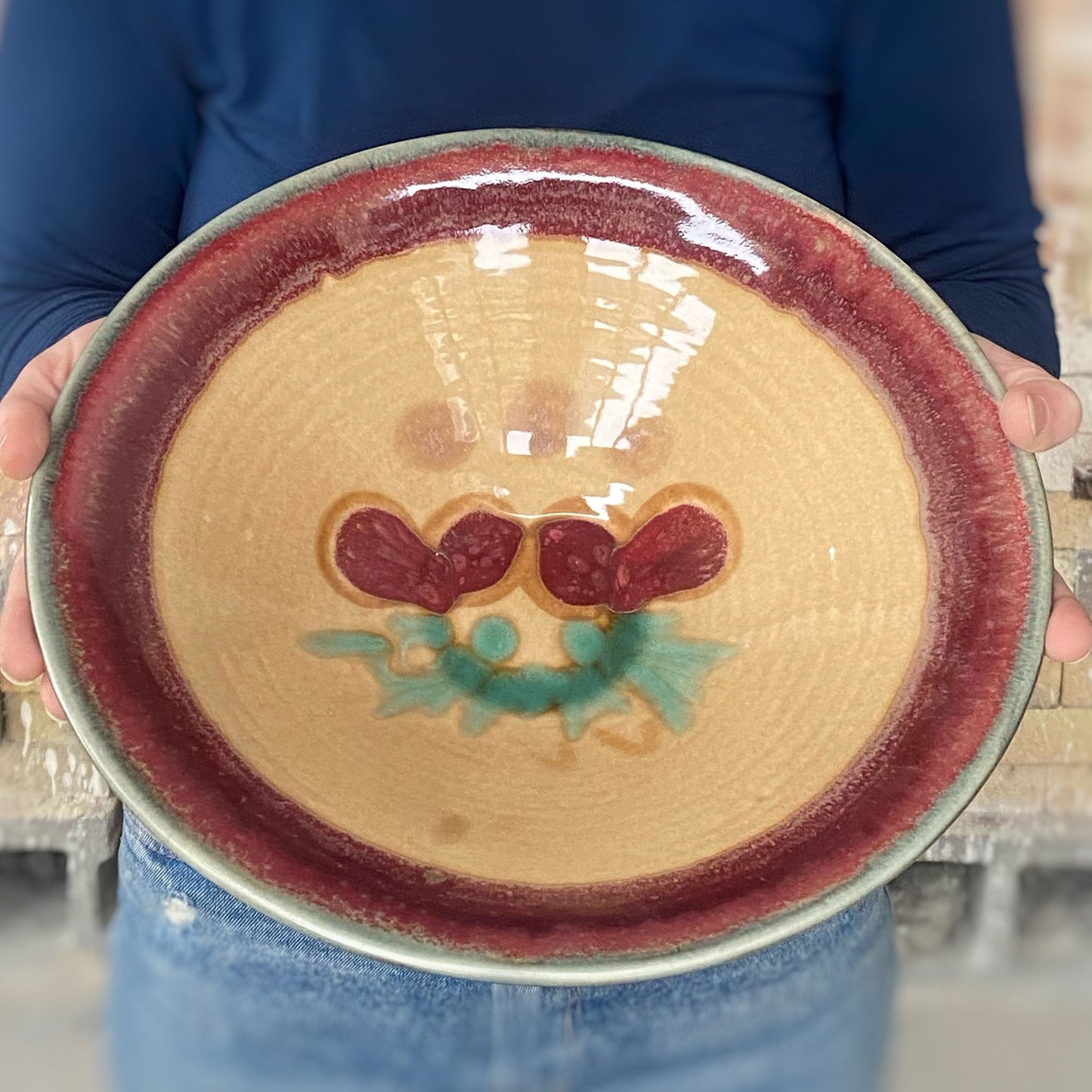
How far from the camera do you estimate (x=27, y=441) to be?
38 cm

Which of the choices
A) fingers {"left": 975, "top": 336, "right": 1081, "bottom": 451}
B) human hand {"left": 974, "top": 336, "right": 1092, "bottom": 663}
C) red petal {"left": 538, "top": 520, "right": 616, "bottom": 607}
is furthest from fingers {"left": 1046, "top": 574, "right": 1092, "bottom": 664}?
red petal {"left": 538, "top": 520, "right": 616, "bottom": 607}

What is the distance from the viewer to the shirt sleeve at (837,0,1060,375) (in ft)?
1.86

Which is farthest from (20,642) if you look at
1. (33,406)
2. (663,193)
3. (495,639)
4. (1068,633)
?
(1068,633)

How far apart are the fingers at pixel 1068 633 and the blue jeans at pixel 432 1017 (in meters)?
0.19

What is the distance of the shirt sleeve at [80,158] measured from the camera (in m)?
0.53

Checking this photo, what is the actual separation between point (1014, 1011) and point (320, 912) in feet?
3.52

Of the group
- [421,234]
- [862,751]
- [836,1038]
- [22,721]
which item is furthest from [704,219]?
[22,721]

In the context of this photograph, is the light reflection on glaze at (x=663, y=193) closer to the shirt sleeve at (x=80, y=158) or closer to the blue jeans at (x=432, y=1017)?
the shirt sleeve at (x=80, y=158)

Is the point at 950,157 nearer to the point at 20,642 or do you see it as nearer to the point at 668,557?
the point at 668,557

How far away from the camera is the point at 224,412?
1.35 ft

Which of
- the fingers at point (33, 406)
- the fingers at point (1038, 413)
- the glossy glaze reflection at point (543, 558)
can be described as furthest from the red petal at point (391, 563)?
the fingers at point (1038, 413)

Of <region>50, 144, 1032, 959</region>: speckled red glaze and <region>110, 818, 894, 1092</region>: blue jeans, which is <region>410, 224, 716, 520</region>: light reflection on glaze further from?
<region>110, 818, 894, 1092</region>: blue jeans

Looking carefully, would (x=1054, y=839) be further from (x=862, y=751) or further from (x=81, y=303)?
(x=81, y=303)

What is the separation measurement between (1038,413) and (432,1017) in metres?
Result: 0.42
